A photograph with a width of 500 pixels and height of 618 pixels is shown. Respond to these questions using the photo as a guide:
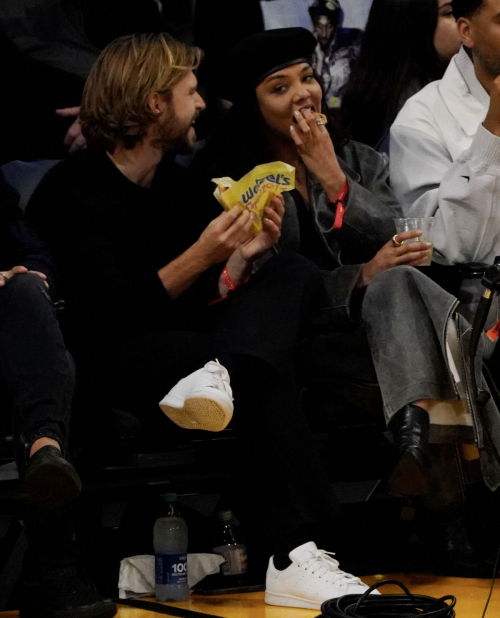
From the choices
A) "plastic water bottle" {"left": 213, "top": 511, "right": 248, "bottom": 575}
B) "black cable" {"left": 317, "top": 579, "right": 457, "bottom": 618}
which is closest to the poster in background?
"plastic water bottle" {"left": 213, "top": 511, "right": 248, "bottom": 575}

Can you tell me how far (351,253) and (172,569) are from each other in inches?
44.3

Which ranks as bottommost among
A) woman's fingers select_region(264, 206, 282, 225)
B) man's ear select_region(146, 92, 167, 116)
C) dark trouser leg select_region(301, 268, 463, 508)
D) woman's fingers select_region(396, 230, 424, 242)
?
dark trouser leg select_region(301, 268, 463, 508)

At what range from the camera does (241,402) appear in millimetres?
2562

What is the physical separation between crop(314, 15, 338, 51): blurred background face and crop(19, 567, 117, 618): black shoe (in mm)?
2041

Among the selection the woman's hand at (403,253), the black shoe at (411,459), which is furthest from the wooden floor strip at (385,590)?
the woman's hand at (403,253)

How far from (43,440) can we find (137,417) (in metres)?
0.45

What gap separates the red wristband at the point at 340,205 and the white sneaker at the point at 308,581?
1010 mm

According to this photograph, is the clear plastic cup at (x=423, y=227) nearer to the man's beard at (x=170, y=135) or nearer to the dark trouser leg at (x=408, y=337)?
the dark trouser leg at (x=408, y=337)

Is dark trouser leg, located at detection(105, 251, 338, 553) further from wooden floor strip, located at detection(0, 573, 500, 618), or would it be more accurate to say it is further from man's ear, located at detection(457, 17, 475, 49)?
man's ear, located at detection(457, 17, 475, 49)

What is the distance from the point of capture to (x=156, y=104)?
3000 millimetres

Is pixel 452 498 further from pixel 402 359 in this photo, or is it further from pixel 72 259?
pixel 72 259

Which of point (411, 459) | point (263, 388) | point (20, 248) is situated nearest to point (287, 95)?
point (20, 248)

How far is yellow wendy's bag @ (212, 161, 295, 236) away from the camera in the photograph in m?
2.70

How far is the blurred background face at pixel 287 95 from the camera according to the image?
315 centimetres
